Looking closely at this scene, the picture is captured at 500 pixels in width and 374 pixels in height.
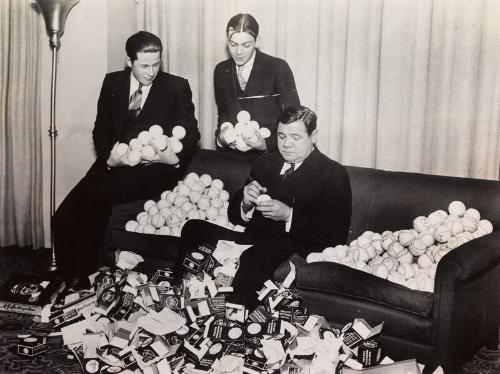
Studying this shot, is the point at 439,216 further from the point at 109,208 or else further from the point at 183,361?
the point at 109,208

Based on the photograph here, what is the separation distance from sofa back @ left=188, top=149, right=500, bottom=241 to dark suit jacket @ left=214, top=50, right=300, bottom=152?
0.65 meters

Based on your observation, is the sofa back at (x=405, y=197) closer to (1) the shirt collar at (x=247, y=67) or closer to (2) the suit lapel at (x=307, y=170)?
(2) the suit lapel at (x=307, y=170)

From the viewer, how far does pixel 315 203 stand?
3.16 metres

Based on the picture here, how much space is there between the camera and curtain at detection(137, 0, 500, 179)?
3.82 meters

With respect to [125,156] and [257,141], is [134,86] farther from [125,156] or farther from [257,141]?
[257,141]

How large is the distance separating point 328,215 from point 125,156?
1.50 meters

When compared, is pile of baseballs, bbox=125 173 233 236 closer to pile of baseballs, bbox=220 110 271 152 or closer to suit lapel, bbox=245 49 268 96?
pile of baseballs, bbox=220 110 271 152

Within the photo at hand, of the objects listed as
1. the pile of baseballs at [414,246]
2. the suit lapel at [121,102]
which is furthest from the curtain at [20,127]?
the pile of baseballs at [414,246]

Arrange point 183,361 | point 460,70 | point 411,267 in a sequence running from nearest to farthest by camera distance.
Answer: point 183,361 < point 411,267 < point 460,70

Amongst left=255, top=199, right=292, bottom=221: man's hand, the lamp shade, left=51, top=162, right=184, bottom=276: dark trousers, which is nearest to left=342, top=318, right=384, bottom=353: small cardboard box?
left=255, top=199, right=292, bottom=221: man's hand

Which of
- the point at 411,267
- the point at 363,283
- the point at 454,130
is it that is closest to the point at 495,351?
the point at 411,267

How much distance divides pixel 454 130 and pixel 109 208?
95.1 inches

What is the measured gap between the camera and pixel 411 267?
292 cm

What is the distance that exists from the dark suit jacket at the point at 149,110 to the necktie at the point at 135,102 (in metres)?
0.03
